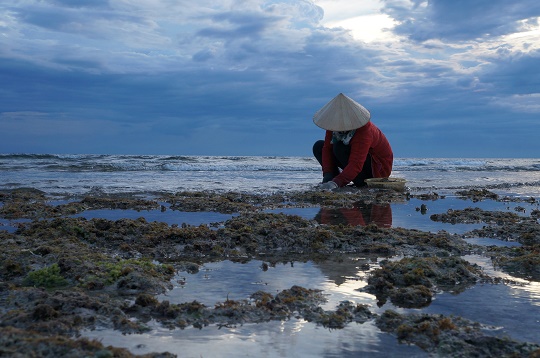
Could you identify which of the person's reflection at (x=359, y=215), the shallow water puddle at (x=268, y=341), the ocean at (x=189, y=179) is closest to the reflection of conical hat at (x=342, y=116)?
the person's reflection at (x=359, y=215)

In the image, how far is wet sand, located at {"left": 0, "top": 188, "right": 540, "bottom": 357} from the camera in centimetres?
249

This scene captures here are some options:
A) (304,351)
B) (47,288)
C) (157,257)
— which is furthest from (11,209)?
(304,351)

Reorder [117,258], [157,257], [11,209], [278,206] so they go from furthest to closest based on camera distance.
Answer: [278,206], [11,209], [157,257], [117,258]

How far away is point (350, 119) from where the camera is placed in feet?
31.7

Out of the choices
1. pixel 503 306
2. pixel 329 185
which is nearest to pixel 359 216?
pixel 329 185

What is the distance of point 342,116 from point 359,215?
3166mm

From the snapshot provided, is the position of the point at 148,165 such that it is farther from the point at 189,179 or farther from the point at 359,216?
the point at 359,216

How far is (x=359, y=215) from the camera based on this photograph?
7.04m

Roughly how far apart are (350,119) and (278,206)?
2582 millimetres

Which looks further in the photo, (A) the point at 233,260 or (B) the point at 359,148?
(B) the point at 359,148

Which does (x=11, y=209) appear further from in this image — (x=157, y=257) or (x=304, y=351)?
(x=304, y=351)

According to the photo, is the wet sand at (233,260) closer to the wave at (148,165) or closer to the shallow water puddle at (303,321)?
the shallow water puddle at (303,321)

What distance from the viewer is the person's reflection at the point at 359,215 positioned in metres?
6.36

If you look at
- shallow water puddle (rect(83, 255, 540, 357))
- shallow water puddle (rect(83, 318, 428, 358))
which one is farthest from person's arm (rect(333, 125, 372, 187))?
shallow water puddle (rect(83, 318, 428, 358))
